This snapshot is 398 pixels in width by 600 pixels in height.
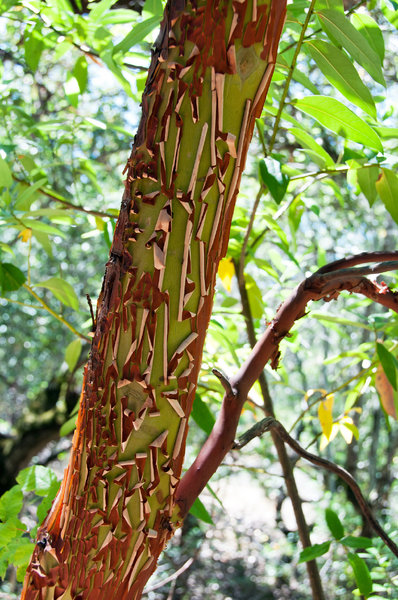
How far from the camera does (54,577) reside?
313 mm

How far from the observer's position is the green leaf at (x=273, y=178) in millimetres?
447

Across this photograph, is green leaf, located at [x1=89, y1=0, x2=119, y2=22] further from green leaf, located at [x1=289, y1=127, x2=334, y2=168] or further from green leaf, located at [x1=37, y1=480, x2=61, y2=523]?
green leaf, located at [x1=37, y1=480, x2=61, y2=523]

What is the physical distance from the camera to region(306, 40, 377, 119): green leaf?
393mm

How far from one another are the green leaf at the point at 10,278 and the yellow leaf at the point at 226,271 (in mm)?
230

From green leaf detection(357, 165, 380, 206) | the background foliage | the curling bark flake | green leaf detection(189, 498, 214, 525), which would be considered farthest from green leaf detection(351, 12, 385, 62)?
green leaf detection(189, 498, 214, 525)

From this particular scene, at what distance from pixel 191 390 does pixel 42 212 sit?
1.17ft

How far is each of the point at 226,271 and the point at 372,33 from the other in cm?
30

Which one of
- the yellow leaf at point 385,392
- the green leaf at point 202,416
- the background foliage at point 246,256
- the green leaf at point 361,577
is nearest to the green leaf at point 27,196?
the background foliage at point 246,256

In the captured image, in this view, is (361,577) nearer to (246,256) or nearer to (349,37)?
(246,256)

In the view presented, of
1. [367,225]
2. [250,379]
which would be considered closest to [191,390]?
[250,379]

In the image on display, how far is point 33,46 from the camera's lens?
71 centimetres

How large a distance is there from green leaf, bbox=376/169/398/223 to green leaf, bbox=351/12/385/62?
11cm

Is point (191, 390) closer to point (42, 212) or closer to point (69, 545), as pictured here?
point (69, 545)

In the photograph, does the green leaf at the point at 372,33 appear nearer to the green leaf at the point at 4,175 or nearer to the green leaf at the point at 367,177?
the green leaf at the point at 367,177
